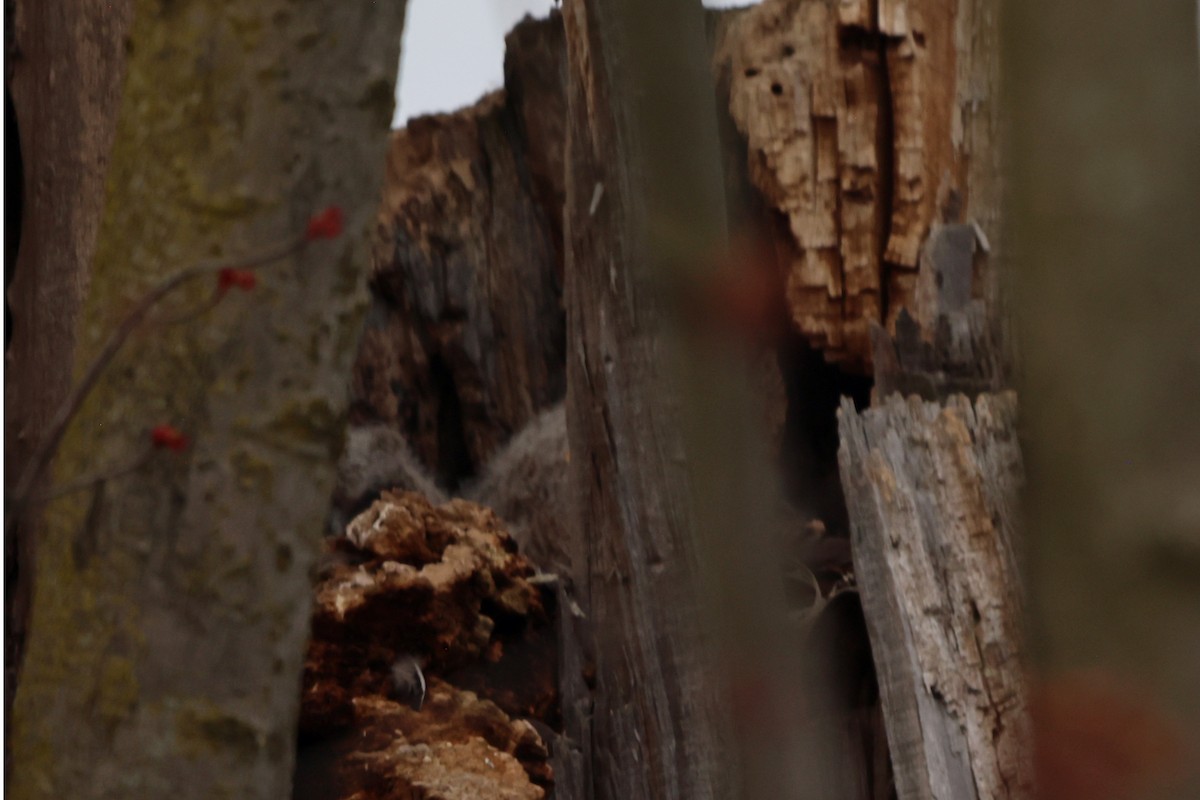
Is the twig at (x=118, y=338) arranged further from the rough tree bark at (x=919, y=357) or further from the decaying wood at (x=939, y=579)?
the decaying wood at (x=939, y=579)

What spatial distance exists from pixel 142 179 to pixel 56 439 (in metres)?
0.14

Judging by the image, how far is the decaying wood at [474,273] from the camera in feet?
10.9

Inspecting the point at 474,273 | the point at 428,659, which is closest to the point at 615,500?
the point at 428,659

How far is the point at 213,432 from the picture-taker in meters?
0.55

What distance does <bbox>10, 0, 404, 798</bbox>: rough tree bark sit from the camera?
0.54 meters

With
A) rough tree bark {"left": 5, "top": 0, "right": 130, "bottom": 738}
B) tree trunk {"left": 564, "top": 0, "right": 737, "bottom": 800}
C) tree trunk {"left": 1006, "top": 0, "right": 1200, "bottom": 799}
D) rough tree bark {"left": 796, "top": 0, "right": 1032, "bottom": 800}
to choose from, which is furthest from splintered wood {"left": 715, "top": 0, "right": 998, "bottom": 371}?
tree trunk {"left": 1006, "top": 0, "right": 1200, "bottom": 799}

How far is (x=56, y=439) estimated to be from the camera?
1.80ft

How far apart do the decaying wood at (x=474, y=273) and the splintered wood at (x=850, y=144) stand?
3.20 feet

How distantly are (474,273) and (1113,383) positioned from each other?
3.07 meters

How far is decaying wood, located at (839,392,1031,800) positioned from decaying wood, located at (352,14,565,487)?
167 cm

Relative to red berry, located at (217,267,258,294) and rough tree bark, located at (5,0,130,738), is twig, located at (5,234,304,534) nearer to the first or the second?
red berry, located at (217,267,258,294)

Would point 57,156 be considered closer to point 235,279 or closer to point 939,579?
point 235,279

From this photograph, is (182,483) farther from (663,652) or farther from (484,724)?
(484,724)

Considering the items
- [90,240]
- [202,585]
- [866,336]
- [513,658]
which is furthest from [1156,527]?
[866,336]
